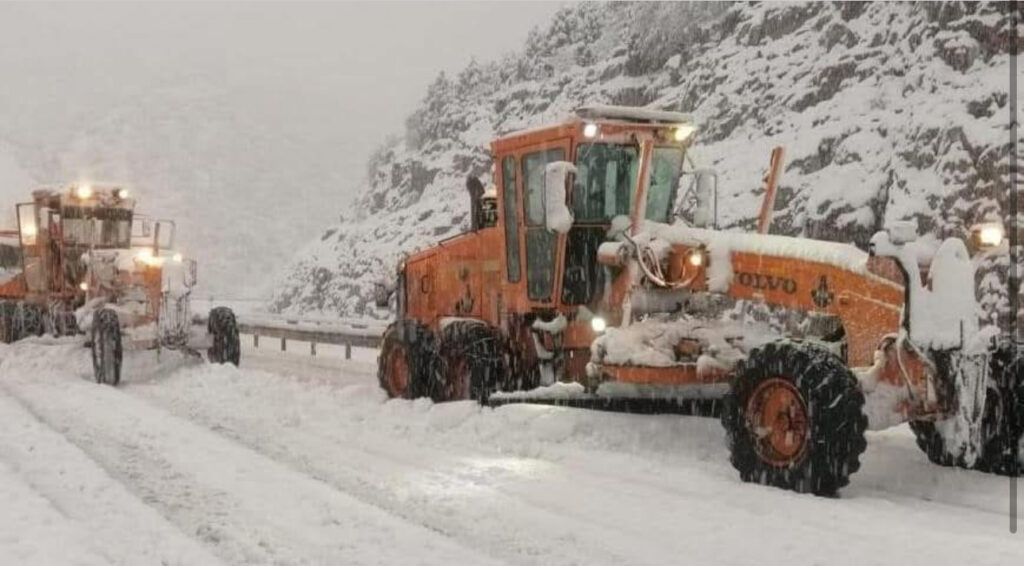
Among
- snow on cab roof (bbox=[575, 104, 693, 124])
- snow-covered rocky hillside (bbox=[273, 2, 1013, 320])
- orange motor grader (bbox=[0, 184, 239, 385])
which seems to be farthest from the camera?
snow-covered rocky hillside (bbox=[273, 2, 1013, 320])

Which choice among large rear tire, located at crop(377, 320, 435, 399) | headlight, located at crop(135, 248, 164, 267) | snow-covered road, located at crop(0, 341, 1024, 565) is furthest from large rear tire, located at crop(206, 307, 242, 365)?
snow-covered road, located at crop(0, 341, 1024, 565)

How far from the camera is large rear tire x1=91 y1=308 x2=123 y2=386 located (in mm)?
13820

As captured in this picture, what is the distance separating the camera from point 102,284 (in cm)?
1628

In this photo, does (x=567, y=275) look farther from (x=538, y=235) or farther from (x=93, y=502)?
(x=93, y=502)

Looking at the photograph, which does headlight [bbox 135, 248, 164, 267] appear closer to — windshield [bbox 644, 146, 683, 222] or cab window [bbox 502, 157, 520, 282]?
cab window [bbox 502, 157, 520, 282]

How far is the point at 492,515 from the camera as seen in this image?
6.30m

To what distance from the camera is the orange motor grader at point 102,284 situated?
50.2 feet

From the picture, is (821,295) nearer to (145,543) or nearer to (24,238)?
(145,543)

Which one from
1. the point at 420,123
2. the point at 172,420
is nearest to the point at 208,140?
the point at 420,123

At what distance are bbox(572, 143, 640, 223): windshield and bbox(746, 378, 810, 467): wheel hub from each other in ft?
10.6

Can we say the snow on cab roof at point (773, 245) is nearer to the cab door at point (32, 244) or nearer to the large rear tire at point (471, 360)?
the large rear tire at point (471, 360)

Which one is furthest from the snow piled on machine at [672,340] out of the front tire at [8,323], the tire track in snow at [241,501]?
the front tire at [8,323]

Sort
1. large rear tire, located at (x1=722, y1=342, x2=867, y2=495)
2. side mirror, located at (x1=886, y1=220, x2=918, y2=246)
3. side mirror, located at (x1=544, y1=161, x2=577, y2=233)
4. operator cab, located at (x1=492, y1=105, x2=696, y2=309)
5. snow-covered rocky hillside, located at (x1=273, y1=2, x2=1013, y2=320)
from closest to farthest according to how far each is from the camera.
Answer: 1. large rear tire, located at (x1=722, y1=342, x2=867, y2=495)
2. side mirror, located at (x1=886, y1=220, x2=918, y2=246)
3. side mirror, located at (x1=544, y1=161, x2=577, y2=233)
4. operator cab, located at (x1=492, y1=105, x2=696, y2=309)
5. snow-covered rocky hillside, located at (x1=273, y1=2, x2=1013, y2=320)

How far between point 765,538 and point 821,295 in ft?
7.07
